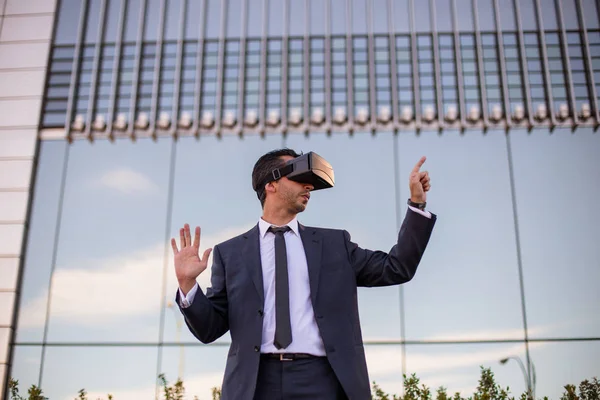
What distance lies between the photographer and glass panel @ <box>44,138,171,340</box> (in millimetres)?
6605

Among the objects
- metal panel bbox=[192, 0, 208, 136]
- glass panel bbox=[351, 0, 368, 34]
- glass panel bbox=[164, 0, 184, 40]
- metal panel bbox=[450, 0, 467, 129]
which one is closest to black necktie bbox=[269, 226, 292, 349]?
metal panel bbox=[192, 0, 208, 136]

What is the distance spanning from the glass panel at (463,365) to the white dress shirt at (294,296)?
426 cm

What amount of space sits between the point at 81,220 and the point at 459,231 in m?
4.09

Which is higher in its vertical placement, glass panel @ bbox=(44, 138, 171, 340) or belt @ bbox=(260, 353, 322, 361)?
glass panel @ bbox=(44, 138, 171, 340)

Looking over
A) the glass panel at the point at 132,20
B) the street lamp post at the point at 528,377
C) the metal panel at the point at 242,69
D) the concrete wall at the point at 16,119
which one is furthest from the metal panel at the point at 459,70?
the concrete wall at the point at 16,119

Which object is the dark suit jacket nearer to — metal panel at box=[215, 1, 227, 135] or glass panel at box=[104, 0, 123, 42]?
metal panel at box=[215, 1, 227, 135]

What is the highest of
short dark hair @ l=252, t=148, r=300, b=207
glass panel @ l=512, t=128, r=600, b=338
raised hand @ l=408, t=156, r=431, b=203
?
glass panel @ l=512, t=128, r=600, b=338

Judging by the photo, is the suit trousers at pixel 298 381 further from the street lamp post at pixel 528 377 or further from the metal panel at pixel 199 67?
the metal panel at pixel 199 67

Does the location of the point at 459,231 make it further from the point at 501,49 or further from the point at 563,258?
the point at 501,49

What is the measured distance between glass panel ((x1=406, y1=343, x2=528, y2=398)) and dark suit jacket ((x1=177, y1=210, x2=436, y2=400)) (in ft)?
13.7

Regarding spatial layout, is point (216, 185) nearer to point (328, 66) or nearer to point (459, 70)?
point (328, 66)

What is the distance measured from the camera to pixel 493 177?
7039 millimetres

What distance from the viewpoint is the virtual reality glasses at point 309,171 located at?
2205 mm

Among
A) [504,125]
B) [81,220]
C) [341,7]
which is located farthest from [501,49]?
[81,220]
